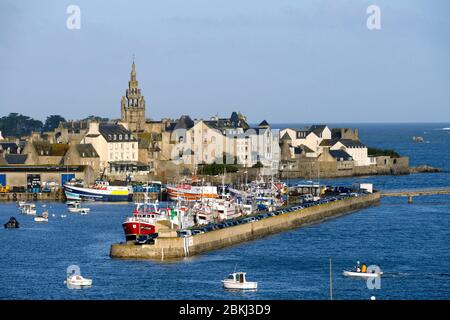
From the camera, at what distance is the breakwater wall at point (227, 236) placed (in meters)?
51.3

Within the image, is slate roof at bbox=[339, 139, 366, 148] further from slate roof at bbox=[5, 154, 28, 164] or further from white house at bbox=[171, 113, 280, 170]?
slate roof at bbox=[5, 154, 28, 164]

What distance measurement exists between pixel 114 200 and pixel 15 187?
400 inches

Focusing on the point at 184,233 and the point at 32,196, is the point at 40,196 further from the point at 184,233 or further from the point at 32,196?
the point at 184,233

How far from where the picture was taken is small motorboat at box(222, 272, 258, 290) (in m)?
43.4

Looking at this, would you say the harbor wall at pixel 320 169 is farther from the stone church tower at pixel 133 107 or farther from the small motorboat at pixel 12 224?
the small motorboat at pixel 12 224

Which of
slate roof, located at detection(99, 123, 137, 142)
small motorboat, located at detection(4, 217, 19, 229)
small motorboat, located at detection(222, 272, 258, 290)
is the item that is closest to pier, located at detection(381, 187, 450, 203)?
slate roof, located at detection(99, 123, 137, 142)

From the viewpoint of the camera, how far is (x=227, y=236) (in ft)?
193

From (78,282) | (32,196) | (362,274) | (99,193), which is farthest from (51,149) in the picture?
(362,274)

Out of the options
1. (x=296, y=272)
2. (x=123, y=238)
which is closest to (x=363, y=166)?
(x=123, y=238)

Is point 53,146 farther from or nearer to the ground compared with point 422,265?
farther from the ground

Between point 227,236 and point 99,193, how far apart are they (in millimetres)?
33417
